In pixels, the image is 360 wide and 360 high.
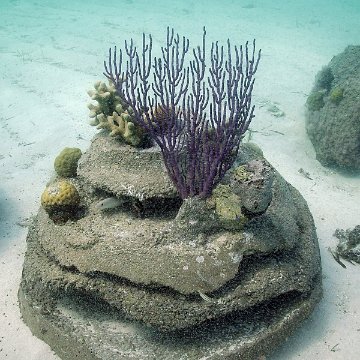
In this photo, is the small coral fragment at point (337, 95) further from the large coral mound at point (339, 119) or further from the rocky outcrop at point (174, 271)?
the rocky outcrop at point (174, 271)

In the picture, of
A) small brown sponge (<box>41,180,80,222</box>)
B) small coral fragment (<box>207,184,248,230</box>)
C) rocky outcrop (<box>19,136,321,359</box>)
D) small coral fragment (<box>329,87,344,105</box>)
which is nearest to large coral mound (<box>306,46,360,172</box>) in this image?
small coral fragment (<box>329,87,344,105</box>)

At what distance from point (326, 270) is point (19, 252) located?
16.3 ft

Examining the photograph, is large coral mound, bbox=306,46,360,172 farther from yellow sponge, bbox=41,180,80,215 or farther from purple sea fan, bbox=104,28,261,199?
yellow sponge, bbox=41,180,80,215

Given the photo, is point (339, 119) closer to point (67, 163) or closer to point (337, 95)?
point (337, 95)

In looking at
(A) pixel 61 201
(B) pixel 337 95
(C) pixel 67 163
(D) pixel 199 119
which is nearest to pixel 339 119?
(B) pixel 337 95

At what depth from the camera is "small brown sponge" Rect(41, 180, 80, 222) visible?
4676 mm

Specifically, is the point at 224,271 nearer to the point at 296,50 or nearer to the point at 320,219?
the point at 320,219

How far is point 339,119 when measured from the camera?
905 cm

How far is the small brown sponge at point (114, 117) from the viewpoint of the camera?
16.2 feet

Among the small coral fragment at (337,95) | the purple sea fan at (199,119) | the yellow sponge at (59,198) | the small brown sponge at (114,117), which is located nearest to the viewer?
the purple sea fan at (199,119)

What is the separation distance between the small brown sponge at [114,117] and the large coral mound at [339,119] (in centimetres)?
582

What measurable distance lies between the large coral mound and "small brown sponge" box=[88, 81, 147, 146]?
229 inches

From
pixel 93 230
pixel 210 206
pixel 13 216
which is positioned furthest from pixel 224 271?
pixel 13 216

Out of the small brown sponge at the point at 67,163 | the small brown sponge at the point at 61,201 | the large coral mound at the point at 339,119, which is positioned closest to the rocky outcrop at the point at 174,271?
the small brown sponge at the point at 61,201
